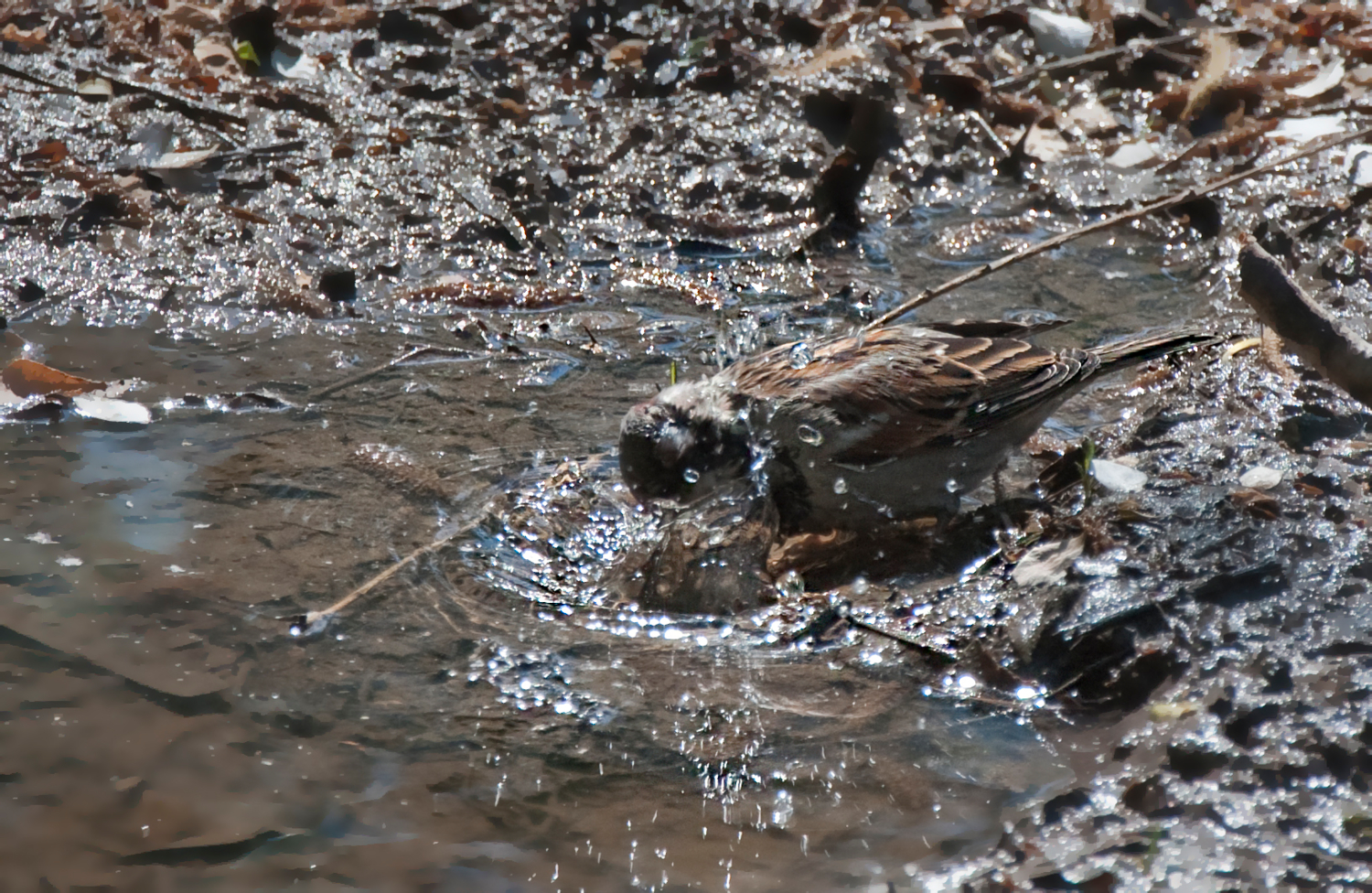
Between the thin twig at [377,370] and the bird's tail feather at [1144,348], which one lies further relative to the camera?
the thin twig at [377,370]

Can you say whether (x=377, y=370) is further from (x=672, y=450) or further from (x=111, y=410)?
(x=672, y=450)

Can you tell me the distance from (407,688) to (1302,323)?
10.1ft

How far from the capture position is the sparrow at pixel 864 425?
4.81 meters

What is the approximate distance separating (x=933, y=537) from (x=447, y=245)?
3.33 meters

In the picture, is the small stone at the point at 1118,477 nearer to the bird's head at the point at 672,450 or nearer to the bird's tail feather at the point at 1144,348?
the bird's tail feather at the point at 1144,348

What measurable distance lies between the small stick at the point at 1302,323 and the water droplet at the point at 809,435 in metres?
1.60

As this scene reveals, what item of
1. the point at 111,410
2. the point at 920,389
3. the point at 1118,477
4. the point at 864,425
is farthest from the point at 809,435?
the point at 111,410

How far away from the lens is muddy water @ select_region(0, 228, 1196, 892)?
2.97 meters

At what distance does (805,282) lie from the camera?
6.58m

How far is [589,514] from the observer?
4.84m

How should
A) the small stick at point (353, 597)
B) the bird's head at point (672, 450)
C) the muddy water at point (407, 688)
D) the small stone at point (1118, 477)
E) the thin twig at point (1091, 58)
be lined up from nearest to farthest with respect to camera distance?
the muddy water at point (407, 688) → the small stick at point (353, 597) → the small stone at point (1118, 477) → the bird's head at point (672, 450) → the thin twig at point (1091, 58)

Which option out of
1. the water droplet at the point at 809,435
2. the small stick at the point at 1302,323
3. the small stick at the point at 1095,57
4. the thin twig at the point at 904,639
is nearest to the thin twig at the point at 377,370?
the water droplet at the point at 809,435

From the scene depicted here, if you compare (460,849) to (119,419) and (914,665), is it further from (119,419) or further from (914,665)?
(119,419)

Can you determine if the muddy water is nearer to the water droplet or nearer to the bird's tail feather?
the bird's tail feather
